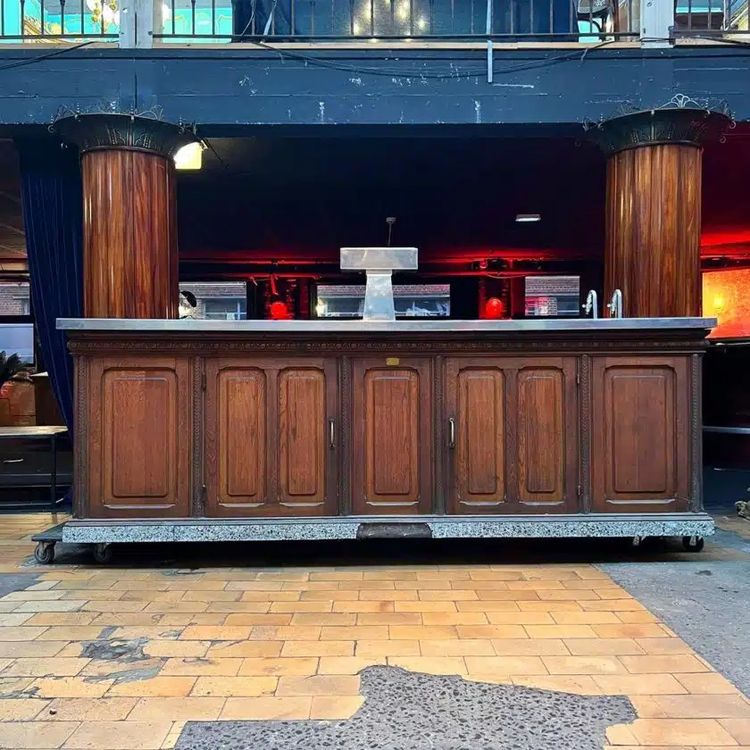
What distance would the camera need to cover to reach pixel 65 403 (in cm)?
546

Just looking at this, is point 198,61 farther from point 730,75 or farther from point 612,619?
point 612,619

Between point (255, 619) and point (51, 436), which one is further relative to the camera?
point (51, 436)

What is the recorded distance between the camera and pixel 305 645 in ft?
9.95

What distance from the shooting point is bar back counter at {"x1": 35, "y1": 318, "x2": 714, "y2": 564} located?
415 cm

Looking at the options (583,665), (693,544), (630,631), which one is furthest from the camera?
(693,544)

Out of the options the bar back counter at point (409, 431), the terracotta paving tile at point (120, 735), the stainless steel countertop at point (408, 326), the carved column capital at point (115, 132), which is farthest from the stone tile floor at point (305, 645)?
the carved column capital at point (115, 132)

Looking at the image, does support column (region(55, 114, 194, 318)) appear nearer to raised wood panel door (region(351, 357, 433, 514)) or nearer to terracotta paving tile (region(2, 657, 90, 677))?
raised wood panel door (region(351, 357, 433, 514))

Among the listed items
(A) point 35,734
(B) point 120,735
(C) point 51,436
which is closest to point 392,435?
(B) point 120,735

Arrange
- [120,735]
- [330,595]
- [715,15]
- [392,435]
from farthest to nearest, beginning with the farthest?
[715,15] < [392,435] < [330,595] < [120,735]

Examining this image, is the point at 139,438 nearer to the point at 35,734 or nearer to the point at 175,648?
the point at 175,648

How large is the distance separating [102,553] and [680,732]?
3.50m

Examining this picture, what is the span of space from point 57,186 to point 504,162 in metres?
4.04

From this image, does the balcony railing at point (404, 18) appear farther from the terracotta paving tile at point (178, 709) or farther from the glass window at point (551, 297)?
the terracotta paving tile at point (178, 709)

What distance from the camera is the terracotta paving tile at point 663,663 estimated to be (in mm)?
2756
